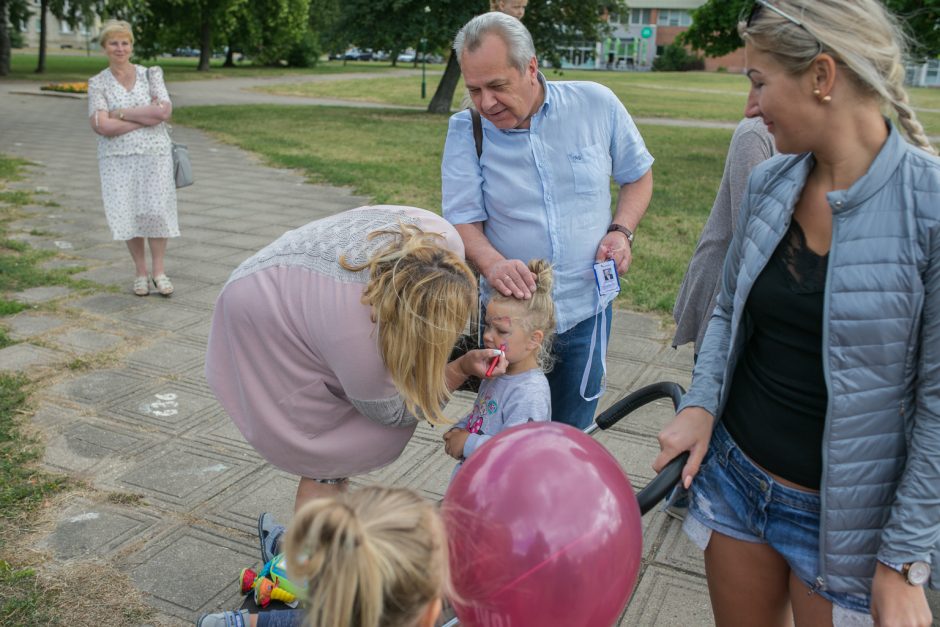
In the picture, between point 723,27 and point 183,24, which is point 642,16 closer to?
point 183,24

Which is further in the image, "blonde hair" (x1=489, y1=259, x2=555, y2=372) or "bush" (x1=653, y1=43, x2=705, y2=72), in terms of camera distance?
"bush" (x1=653, y1=43, x2=705, y2=72)

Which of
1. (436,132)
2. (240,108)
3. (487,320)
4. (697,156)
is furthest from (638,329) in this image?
(240,108)

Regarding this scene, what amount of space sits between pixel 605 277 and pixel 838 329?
130 cm

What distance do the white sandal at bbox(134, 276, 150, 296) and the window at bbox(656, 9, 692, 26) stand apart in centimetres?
8807

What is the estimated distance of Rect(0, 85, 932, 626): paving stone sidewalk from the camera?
10.4 ft

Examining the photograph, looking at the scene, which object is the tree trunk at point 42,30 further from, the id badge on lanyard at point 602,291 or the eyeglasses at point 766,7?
the eyeglasses at point 766,7

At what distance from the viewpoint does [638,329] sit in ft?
19.4

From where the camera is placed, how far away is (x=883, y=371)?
5.26 feet

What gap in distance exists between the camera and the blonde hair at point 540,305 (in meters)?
2.58

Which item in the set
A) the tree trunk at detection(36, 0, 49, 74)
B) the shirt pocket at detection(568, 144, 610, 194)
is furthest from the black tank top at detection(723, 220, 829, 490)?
the tree trunk at detection(36, 0, 49, 74)

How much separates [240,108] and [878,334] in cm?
2219

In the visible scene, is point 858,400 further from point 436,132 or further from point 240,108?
point 240,108

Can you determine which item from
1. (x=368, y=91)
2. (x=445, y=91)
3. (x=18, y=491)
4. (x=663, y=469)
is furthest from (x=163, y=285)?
(x=368, y=91)

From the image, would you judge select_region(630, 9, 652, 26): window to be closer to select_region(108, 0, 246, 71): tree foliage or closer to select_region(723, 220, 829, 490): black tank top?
select_region(108, 0, 246, 71): tree foliage
